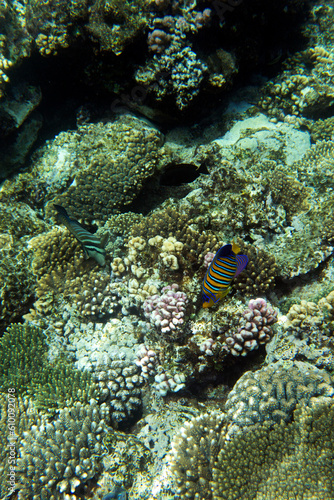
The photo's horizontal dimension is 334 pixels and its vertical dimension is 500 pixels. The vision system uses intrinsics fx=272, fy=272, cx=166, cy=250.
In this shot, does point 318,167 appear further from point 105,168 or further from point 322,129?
point 105,168

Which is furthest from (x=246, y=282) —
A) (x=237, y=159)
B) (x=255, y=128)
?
(x=255, y=128)

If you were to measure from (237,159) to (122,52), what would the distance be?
3107 mm

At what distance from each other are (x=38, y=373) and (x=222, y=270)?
3.33 meters

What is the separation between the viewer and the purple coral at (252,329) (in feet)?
10.9

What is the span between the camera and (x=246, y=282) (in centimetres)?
358

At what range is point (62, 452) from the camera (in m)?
3.29

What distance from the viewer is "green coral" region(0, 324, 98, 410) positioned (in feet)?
12.4

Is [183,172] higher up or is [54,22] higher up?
[54,22]

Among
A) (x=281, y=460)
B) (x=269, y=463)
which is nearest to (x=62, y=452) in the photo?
(x=269, y=463)

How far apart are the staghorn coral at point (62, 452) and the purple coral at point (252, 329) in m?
2.07

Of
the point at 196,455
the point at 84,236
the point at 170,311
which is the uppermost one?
the point at 84,236

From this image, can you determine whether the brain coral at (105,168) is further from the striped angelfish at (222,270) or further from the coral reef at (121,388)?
the striped angelfish at (222,270)

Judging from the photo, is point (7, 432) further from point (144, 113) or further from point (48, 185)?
point (144, 113)

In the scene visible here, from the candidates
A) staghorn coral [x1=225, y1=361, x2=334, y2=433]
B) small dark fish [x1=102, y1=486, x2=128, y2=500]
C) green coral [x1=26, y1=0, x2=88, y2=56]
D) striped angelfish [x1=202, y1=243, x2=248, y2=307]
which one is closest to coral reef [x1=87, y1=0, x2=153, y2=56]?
green coral [x1=26, y1=0, x2=88, y2=56]
